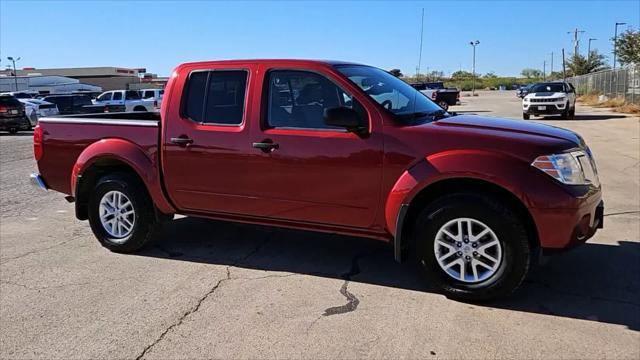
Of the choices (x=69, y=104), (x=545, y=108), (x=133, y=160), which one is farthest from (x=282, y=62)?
(x=69, y=104)

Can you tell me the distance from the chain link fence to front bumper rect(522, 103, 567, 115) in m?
8.73

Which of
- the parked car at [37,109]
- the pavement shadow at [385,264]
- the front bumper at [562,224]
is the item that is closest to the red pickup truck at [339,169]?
the front bumper at [562,224]

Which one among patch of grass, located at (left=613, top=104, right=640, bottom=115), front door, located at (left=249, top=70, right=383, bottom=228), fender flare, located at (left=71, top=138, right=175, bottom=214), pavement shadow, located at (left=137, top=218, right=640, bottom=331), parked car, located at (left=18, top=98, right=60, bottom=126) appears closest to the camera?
pavement shadow, located at (left=137, top=218, right=640, bottom=331)

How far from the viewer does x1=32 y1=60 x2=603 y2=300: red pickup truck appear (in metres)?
4.12

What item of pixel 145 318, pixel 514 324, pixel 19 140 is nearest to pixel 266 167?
pixel 145 318

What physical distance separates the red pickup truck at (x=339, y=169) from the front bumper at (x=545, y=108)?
20.1 metres

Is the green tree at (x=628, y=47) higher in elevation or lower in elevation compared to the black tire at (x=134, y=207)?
higher

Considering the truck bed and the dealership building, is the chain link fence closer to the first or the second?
the truck bed

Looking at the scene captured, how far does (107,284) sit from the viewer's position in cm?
482

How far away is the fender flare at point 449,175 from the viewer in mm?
4051

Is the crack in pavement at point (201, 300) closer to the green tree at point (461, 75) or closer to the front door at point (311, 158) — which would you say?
the front door at point (311, 158)

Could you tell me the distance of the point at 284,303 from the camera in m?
4.32

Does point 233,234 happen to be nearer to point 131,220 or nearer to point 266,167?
point 131,220

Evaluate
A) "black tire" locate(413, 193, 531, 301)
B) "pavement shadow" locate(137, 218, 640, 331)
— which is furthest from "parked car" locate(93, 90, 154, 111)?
"black tire" locate(413, 193, 531, 301)
